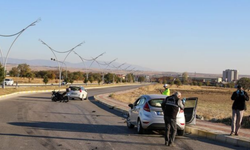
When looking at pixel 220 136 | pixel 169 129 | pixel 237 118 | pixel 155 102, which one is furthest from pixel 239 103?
pixel 155 102

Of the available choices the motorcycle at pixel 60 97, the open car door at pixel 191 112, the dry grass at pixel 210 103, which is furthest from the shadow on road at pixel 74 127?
the motorcycle at pixel 60 97

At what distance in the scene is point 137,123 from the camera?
1309 centimetres

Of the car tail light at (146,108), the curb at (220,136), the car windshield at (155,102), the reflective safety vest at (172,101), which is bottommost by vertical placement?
the curb at (220,136)

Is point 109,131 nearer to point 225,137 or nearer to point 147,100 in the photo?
point 147,100

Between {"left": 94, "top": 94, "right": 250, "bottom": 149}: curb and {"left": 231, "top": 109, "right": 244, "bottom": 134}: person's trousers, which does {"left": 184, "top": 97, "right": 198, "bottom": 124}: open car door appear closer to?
{"left": 94, "top": 94, "right": 250, "bottom": 149}: curb

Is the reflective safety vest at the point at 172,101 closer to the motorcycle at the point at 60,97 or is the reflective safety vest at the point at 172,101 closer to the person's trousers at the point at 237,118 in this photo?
the person's trousers at the point at 237,118

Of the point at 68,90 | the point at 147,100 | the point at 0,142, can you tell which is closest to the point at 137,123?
the point at 147,100

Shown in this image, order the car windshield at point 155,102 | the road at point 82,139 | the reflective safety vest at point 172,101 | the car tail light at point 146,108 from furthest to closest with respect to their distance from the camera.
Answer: the car windshield at point 155,102 → the car tail light at point 146,108 → the reflective safety vest at point 172,101 → the road at point 82,139

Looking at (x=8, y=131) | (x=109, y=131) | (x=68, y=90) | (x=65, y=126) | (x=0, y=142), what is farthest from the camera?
(x=68, y=90)

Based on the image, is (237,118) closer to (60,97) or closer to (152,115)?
(152,115)

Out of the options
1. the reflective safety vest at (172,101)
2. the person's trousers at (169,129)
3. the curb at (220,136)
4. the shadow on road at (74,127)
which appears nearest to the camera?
the person's trousers at (169,129)

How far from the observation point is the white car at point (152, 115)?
12.2 meters

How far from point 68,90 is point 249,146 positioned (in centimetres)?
2477

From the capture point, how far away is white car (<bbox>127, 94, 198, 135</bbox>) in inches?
479
